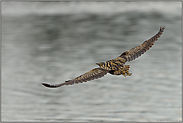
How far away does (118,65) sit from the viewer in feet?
17.1

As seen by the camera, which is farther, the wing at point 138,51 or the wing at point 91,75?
the wing at point 138,51

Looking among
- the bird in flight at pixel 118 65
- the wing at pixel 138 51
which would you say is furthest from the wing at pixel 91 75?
the wing at pixel 138 51

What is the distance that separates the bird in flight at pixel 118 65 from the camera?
16.3ft

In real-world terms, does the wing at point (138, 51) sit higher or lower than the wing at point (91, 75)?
higher

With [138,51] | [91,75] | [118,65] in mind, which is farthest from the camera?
[138,51]

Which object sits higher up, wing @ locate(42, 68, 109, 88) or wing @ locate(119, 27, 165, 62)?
wing @ locate(119, 27, 165, 62)

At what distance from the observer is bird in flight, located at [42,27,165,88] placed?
4.96 m

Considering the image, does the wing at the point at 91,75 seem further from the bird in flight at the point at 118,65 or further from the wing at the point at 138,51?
the wing at the point at 138,51

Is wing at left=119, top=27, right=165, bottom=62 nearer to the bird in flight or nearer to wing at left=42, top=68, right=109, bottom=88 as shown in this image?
the bird in flight

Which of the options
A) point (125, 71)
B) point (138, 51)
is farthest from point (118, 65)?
point (138, 51)

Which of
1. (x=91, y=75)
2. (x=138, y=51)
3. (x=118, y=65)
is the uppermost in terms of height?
(x=138, y=51)

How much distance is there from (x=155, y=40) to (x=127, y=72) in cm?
86

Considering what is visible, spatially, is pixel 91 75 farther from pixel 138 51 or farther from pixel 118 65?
pixel 138 51

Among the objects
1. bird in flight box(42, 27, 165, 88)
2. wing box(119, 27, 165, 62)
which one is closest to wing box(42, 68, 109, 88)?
bird in flight box(42, 27, 165, 88)
